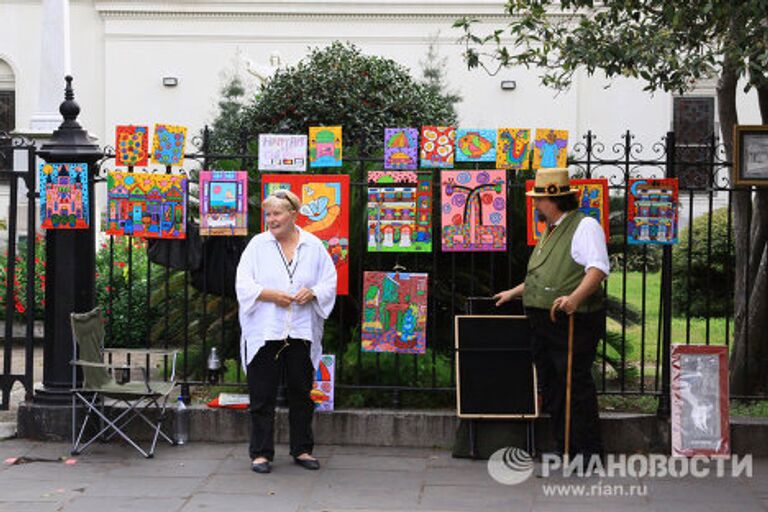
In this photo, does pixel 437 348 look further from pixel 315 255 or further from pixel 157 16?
pixel 157 16

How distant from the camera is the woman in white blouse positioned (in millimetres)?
7766

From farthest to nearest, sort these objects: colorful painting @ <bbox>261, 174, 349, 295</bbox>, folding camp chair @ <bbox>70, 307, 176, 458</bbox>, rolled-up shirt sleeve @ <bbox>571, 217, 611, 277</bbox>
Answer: colorful painting @ <bbox>261, 174, 349, 295</bbox> → folding camp chair @ <bbox>70, 307, 176, 458</bbox> → rolled-up shirt sleeve @ <bbox>571, 217, 611, 277</bbox>

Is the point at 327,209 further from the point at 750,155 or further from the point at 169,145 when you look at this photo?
the point at 750,155

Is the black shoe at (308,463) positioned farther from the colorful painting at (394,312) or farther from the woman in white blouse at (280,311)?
the colorful painting at (394,312)

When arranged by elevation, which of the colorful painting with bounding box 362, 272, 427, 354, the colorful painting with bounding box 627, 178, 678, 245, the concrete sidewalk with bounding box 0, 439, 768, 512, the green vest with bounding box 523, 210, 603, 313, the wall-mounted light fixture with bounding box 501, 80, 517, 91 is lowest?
the concrete sidewalk with bounding box 0, 439, 768, 512

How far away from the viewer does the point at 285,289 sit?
7.78 m

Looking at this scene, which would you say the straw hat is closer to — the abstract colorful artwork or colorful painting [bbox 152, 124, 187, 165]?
the abstract colorful artwork

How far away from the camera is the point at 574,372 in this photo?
7621 mm

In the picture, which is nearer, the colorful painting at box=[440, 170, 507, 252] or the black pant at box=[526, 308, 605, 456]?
the black pant at box=[526, 308, 605, 456]

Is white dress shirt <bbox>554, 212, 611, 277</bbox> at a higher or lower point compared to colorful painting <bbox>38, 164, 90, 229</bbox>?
lower

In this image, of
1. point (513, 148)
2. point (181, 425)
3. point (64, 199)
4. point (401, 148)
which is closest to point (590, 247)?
point (513, 148)

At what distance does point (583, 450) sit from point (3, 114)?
21702mm

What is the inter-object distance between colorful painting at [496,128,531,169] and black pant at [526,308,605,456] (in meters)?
1.21

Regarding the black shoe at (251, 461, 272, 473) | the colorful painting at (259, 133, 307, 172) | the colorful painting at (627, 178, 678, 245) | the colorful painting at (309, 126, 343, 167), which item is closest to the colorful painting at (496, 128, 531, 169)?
the colorful painting at (627, 178, 678, 245)
